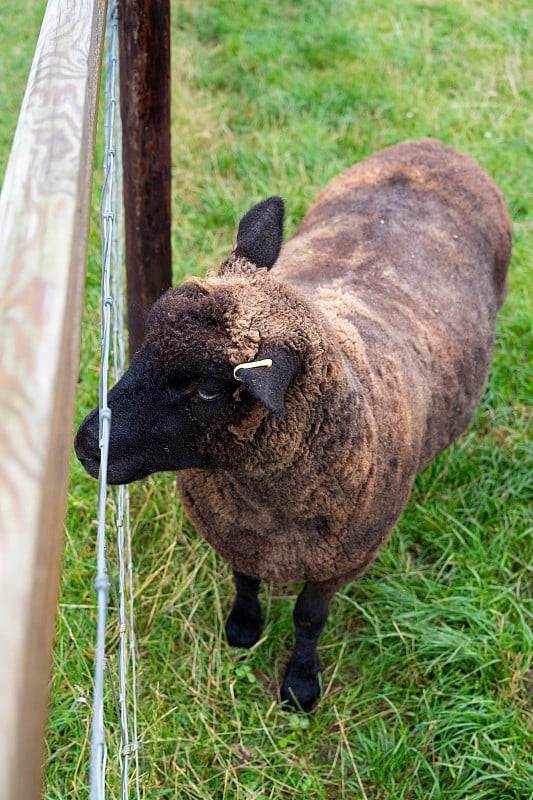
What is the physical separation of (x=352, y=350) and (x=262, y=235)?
551 mm

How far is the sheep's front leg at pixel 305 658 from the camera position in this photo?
10.2 feet

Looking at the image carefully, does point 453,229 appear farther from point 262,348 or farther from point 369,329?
point 262,348

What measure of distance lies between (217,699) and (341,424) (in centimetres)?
142

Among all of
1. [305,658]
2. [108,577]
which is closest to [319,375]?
[108,577]

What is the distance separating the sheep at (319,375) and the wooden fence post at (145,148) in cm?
68

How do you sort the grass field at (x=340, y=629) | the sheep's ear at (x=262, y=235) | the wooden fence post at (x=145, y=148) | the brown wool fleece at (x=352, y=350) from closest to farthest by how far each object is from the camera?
the brown wool fleece at (x=352, y=350) → the sheep's ear at (x=262, y=235) → the grass field at (x=340, y=629) → the wooden fence post at (x=145, y=148)

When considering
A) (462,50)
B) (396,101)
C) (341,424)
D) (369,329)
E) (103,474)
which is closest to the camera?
(103,474)

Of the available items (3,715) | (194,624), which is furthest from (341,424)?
(3,715)

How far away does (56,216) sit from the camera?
1.19m

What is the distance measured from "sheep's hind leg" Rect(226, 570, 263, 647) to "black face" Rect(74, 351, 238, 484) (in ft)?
→ 3.92

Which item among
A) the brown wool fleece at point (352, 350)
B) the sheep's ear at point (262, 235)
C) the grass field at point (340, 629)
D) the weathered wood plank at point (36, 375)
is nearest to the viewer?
the weathered wood plank at point (36, 375)

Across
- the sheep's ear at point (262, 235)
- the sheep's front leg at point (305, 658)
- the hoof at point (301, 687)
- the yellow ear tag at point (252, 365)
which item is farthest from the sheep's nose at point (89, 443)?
the hoof at point (301, 687)

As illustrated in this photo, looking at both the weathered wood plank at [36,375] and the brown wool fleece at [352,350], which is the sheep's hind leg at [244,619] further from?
the weathered wood plank at [36,375]

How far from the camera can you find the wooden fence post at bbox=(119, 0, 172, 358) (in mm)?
3084
